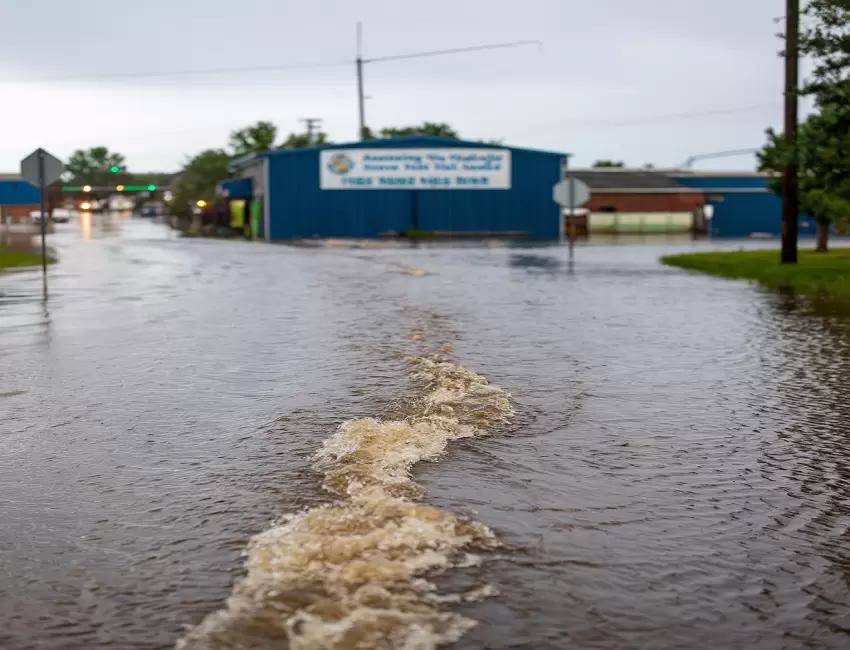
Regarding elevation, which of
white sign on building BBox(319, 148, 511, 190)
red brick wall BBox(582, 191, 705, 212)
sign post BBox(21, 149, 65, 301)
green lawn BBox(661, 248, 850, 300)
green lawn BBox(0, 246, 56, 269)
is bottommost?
green lawn BBox(661, 248, 850, 300)

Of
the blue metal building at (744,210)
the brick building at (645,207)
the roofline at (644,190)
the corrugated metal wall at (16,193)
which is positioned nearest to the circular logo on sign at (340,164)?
the brick building at (645,207)

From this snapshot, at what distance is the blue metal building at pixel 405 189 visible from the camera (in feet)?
211

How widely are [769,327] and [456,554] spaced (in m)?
11.0

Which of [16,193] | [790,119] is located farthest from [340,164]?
[16,193]

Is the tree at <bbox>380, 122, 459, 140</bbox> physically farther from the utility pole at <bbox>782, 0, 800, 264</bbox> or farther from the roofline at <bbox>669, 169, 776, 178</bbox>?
the utility pole at <bbox>782, 0, 800, 264</bbox>

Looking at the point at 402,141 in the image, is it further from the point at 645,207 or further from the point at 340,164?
the point at 645,207

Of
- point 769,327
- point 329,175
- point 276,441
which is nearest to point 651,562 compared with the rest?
point 276,441

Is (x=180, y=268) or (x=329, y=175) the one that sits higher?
(x=329, y=175)

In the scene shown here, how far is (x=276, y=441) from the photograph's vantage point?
Result: 25.9ft

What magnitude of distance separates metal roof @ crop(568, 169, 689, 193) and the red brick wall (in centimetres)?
40

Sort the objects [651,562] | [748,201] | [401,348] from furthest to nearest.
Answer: [748,201] < [401,348] < [651,562]

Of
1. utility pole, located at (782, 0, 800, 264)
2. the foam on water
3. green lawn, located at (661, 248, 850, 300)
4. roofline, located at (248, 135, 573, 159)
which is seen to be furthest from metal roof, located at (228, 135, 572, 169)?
the foam on water

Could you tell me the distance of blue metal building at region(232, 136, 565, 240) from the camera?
64.3 metres

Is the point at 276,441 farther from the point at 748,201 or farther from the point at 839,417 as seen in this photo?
the point at 748,201
